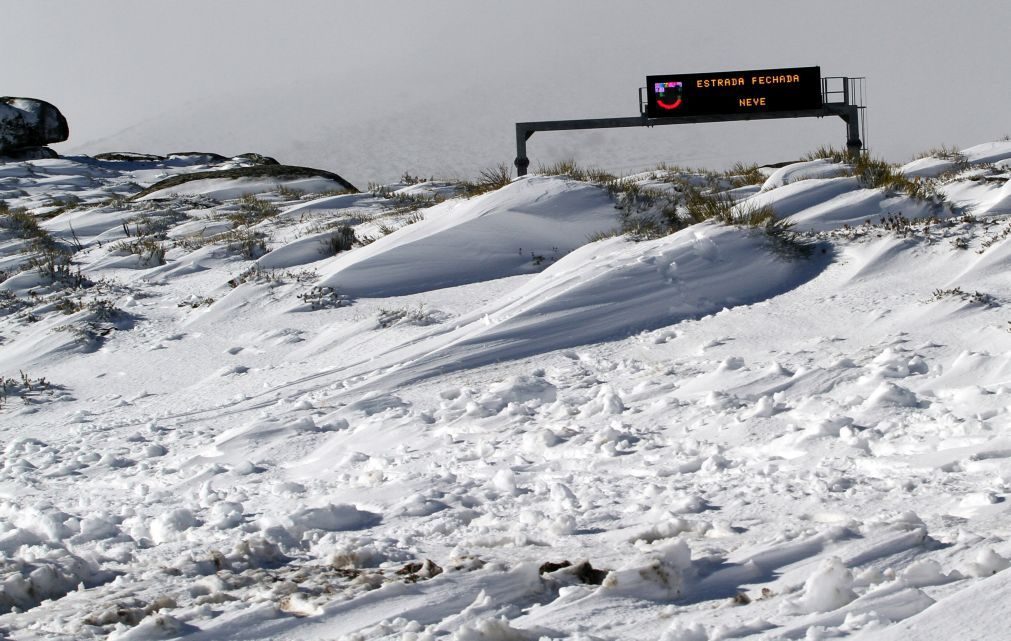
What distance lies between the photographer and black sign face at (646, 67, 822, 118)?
17.1 metres

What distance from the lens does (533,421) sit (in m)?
4.81

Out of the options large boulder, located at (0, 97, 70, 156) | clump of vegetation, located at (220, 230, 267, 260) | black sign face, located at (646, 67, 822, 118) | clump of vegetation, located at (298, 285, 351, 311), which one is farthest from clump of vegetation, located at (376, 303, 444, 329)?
large boulder, located at (0, 97, 70, 156)

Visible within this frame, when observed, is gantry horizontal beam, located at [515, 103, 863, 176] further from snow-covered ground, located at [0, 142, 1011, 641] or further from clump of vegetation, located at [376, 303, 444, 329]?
clump of vegetation, located at [376, 303, 444, 329]

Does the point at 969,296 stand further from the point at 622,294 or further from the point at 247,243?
the point at 247,243

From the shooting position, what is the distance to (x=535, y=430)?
464cm

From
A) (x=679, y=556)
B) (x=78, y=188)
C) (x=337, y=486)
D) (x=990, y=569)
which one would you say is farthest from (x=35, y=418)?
(x=78, y=188)

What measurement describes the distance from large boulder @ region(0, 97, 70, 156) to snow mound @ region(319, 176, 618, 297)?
29.2m

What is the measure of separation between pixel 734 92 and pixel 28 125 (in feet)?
89.1

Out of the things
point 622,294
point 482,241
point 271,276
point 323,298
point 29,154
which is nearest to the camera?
point 622,294

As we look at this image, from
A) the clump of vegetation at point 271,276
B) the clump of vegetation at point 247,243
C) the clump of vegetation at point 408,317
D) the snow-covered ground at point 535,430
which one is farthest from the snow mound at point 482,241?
the clump of vegetation at point 247,243

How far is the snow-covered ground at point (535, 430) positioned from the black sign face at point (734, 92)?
760cm

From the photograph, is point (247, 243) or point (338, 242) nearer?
point (338, 242)

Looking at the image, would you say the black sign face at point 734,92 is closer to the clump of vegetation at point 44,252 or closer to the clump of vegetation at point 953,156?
the clump of vegetation at point 953,156

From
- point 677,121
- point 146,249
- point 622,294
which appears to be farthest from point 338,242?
point 677,121
